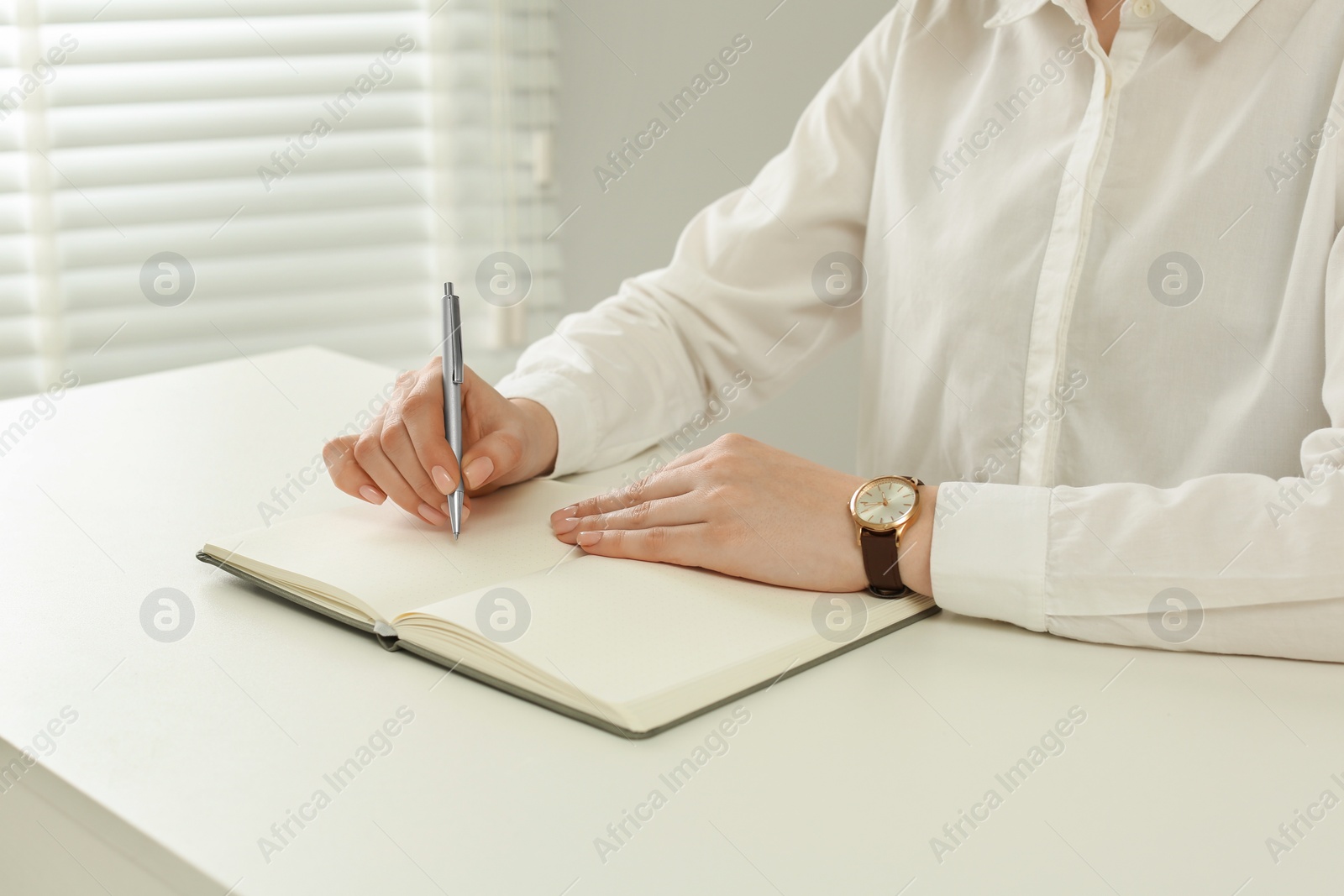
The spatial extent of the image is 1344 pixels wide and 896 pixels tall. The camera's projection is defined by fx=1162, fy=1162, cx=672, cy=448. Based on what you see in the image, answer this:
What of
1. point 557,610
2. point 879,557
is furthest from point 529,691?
point 879,557

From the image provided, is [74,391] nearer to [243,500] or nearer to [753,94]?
[243,500]

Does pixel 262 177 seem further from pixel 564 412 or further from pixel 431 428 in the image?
pixel 431 428

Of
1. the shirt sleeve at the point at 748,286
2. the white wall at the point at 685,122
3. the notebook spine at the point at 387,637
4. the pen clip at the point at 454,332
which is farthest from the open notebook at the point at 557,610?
the white wall at the point at 685,122

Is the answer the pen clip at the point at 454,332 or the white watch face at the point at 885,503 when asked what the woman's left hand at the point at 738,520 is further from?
the pen clip at the point at 454,332

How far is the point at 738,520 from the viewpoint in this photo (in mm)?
926

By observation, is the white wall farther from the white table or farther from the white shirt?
the white table

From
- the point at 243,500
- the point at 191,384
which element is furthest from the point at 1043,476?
the point at 191,384

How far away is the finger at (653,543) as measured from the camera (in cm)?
93

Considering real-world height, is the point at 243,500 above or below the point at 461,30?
below

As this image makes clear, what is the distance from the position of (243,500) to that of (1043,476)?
2.65ft

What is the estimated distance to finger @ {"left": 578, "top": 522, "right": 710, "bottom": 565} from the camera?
926 mm

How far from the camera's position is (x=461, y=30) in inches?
110

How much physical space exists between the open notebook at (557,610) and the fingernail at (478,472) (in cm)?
→ 4

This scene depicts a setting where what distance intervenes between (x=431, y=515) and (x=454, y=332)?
161mm
